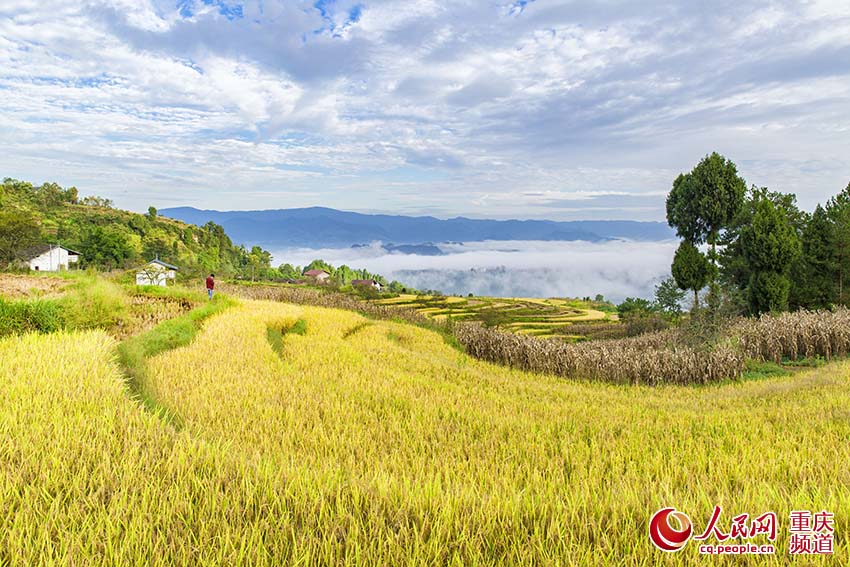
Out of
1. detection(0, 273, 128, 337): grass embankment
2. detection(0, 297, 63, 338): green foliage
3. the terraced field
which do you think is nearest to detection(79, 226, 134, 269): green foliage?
the terraced field

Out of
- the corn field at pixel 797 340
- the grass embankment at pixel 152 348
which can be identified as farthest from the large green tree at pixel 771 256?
the grass embankment at pixel 152 348

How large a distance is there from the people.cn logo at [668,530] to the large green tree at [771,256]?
2185 centimetres

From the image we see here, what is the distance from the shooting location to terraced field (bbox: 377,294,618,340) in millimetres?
25391

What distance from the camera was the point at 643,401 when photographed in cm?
785

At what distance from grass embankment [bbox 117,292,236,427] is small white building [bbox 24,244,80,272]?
135ft

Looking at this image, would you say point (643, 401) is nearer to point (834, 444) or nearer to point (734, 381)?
point (834, 444)

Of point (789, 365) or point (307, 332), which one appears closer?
point (307, 332)

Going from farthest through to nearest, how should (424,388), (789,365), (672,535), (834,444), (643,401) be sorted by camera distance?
(789,365) → (643,401) → (424,388) → (834,444) → (672,535)

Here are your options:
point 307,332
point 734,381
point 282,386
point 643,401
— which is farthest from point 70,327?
point 734,381

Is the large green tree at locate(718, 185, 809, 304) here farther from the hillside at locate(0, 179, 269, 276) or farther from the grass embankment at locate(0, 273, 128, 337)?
the hillside at locate(0, 179, 269, 276)

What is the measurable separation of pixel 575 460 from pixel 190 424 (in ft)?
12.8

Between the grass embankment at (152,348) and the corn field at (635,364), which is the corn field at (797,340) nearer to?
the corn field at (635,364)

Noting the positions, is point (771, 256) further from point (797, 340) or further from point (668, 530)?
point (668, 530)

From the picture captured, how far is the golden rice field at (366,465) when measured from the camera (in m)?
2.41
